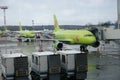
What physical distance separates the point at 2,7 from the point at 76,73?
154150 millimetres

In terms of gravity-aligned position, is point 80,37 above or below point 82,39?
above

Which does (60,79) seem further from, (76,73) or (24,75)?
(24,75)

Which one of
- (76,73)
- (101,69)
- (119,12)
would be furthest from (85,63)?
(119,12)

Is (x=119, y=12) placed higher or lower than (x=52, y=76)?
higher

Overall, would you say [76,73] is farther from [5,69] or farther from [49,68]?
[5,69]

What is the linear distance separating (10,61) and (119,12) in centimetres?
2197

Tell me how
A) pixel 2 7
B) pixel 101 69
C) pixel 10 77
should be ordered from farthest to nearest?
pixel 2 7
pixel 101 69
pixel 10 77

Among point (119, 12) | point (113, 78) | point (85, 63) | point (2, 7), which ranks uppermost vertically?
point (2, 7)

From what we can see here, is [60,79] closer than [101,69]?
Yes

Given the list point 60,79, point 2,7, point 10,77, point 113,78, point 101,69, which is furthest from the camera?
point 2,7

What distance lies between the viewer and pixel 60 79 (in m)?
18.3

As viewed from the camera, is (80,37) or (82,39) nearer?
(82,39)

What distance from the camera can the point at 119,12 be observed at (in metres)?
35.9

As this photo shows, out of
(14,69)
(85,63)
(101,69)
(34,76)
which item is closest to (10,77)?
Result: (14,69)
